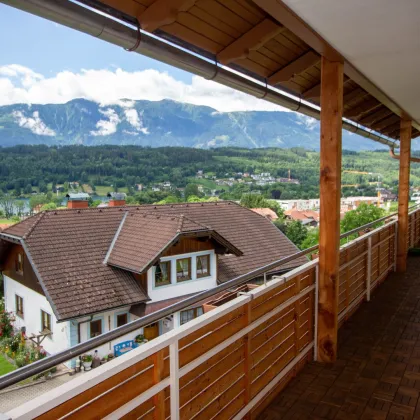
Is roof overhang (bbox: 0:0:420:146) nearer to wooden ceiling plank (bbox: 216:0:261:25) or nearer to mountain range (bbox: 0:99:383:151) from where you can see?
wooden ceiling plank (bbox: 216:0:261:25)

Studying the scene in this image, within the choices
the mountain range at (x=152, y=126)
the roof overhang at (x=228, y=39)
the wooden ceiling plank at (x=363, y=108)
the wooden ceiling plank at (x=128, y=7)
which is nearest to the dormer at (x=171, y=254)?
the wooden ceiling plank at (x=363, y=108)

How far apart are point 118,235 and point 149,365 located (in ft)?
60.5

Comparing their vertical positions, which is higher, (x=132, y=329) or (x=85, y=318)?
(x=132, y=329)

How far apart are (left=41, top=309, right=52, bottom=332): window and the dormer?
130 inches

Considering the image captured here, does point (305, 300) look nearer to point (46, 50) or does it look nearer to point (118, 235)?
point (118, 235)

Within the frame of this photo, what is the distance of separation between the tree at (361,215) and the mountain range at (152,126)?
140 feet

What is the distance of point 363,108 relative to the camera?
4945 millimetres

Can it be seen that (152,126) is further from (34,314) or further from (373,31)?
(373,31)

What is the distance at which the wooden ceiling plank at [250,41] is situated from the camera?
2.38 m

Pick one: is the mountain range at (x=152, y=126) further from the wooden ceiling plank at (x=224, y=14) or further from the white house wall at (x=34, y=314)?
the wooden ceiling plank at (x=224, y=14)

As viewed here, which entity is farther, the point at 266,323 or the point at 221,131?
the point at 221,131

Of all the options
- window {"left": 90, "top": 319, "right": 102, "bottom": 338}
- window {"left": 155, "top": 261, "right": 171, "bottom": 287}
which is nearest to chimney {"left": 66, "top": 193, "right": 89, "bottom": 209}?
window {"left": 90, "top": 319, "right": 102, "bottom": 338}

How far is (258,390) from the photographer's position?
7.41ft

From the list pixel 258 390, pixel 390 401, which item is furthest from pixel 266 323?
pixel 390 401
